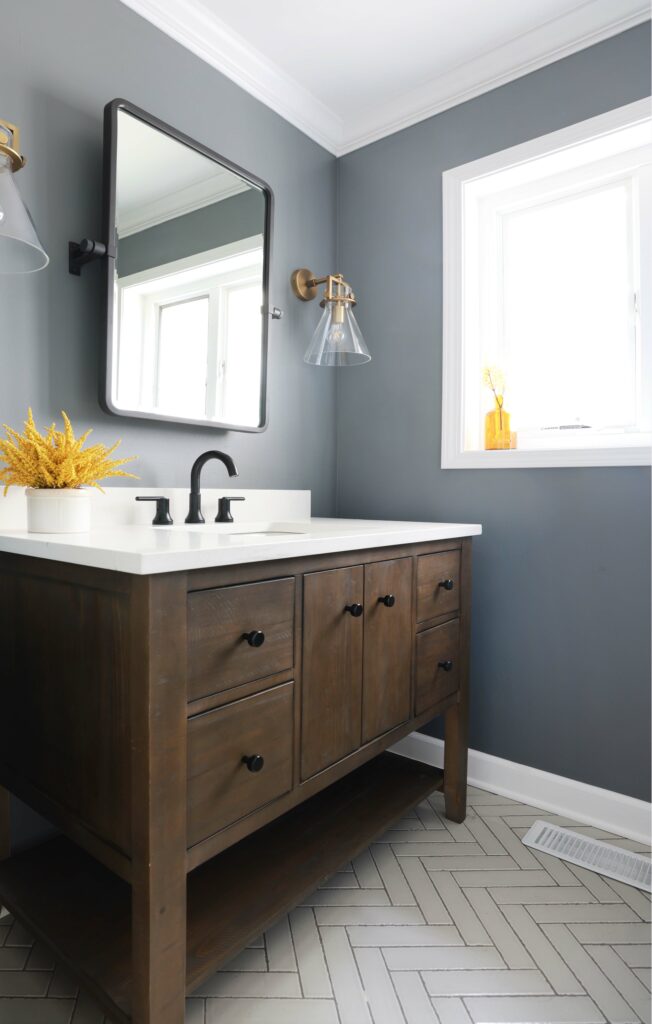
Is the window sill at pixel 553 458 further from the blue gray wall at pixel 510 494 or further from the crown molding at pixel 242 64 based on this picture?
the crown molding at pixel 242 64

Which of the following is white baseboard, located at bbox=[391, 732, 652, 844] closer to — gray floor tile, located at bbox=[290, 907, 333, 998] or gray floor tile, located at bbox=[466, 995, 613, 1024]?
gray floor tile, located at bbox=[466, 995, 613, 1024]

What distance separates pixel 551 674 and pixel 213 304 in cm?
158

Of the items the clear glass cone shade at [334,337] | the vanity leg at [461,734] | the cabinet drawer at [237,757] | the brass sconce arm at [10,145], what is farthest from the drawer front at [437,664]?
the brass sconce arm at [10,145]

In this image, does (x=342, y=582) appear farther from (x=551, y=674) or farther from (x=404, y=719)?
(x=551, y=674)

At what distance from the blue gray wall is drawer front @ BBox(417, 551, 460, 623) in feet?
1.04

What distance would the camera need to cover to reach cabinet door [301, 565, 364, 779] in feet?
4.14

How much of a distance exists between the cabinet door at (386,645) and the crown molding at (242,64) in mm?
1675

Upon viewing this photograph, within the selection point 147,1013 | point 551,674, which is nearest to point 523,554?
point 551,674

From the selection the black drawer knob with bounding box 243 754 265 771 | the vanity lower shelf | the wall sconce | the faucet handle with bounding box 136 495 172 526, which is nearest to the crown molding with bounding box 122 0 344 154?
the wall sconce

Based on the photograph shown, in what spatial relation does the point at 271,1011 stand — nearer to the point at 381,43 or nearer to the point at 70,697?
the point at 70,697

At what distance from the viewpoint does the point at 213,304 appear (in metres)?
1.88

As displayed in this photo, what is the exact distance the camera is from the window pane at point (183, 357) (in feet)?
5.68

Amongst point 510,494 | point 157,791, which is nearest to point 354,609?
point 157,791

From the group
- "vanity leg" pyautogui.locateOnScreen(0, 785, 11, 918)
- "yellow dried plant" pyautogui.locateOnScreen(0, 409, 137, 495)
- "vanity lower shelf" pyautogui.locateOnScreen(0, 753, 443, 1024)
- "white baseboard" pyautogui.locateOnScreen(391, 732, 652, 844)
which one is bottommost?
"white baseboard" pyautogui.locateOnScreen(391, 732, 652, 844)
